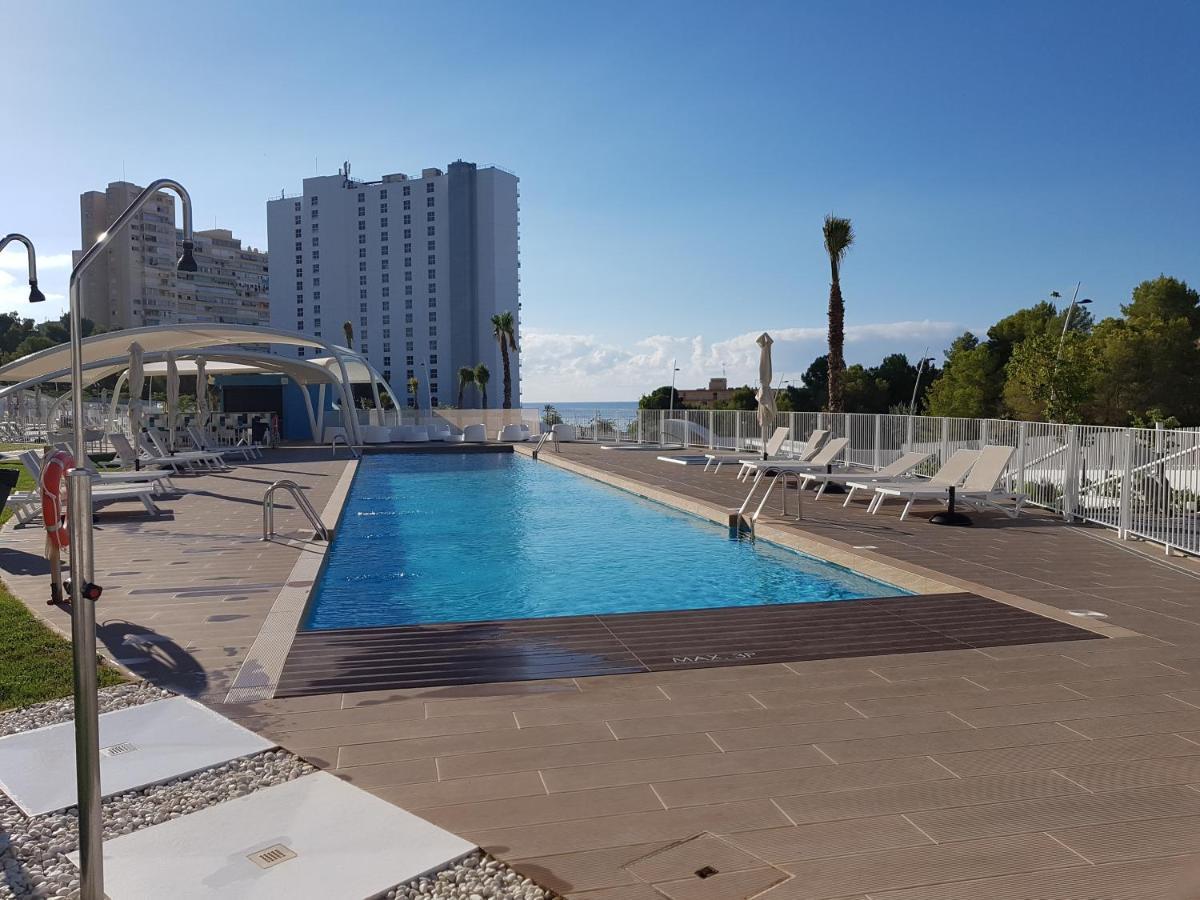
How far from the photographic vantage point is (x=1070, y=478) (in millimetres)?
10477

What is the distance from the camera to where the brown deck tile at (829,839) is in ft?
8.98

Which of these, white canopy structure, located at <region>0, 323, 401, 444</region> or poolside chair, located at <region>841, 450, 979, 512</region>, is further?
white canopy structure, located at <region>0, 323, 401, 444</region>

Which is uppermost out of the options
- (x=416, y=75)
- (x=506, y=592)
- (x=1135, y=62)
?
(x=1135, y=62)

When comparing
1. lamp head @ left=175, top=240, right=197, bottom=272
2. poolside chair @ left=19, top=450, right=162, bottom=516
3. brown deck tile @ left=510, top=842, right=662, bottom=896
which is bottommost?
brown deck tile @ left=510, top=842, right=662, bottom=896

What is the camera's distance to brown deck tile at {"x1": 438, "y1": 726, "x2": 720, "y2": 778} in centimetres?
341

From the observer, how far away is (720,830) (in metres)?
2.89

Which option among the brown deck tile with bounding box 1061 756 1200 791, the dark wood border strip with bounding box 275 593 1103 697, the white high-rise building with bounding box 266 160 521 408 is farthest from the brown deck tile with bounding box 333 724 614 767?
the white high-rise building with bounding box 266 160 521 408

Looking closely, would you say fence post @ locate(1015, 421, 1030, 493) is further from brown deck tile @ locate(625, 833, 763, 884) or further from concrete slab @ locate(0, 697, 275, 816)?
concrete slab @ locate(0, 697, 275, 816)

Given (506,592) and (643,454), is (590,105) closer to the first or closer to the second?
(643,454)

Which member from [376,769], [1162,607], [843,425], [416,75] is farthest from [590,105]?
[376,769]

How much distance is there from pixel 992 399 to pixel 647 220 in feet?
95.1

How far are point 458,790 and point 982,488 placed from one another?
883cm

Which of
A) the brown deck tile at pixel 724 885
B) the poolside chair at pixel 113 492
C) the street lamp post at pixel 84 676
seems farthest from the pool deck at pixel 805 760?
the poolside chair at pixel 113 492

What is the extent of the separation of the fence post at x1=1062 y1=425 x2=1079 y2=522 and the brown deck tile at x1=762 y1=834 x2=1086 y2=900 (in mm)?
8609
